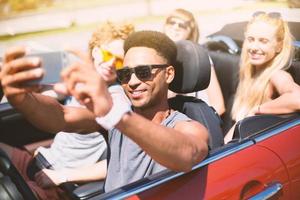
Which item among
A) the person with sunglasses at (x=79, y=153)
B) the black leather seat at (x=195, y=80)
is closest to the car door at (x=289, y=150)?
the black leather seat at (x=195, y=80)

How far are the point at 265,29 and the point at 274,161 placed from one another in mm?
1257

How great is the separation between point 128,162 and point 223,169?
1.42 ft

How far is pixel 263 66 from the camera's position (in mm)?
3221

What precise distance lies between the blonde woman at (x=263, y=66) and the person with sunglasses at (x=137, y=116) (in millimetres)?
940

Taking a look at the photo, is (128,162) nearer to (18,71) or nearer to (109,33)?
(18,71)

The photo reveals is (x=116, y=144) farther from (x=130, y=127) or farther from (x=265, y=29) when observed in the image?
(x=265, y=29)

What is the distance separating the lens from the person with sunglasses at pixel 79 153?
2531mm

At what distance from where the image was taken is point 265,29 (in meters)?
3.24

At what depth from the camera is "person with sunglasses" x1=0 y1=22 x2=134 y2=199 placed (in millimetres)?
2531

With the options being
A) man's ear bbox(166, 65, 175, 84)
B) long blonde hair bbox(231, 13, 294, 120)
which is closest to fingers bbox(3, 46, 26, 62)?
man's ear bbox(166, 65, 175, 84)

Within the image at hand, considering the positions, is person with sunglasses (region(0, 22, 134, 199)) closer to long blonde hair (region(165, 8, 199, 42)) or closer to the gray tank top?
the gray tank top

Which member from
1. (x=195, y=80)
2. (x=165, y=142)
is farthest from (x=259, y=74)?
(x=165, y=142)

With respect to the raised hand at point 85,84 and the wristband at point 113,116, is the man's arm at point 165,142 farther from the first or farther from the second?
the raised hand at point 85,84

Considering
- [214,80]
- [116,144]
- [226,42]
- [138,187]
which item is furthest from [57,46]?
[138,187]
